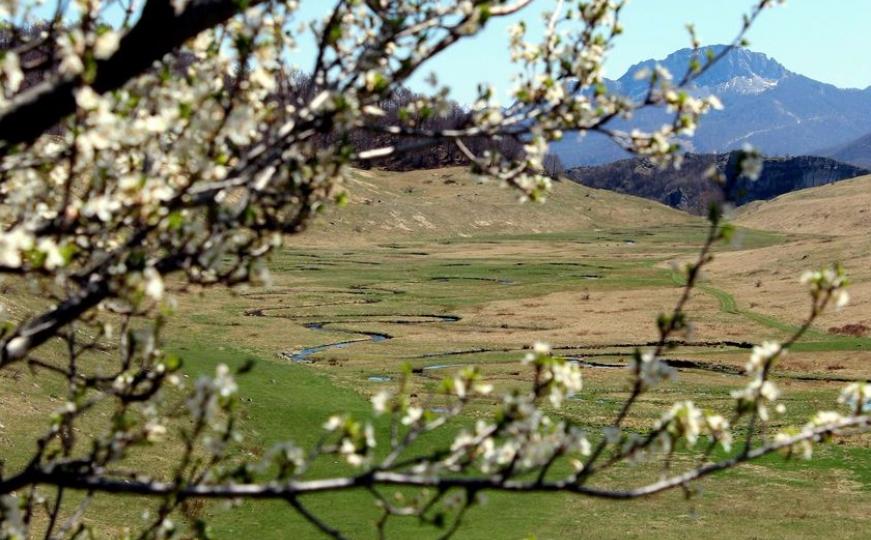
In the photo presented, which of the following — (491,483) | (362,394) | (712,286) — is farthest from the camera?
(712,286)

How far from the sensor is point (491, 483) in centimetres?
391

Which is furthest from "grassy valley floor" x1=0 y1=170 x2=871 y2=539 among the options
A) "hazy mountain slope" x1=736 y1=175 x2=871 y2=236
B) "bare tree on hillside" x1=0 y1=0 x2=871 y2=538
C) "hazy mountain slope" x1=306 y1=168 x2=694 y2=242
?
"hazy mountain slope" x1=736 y1=175 x2=871 y2=236

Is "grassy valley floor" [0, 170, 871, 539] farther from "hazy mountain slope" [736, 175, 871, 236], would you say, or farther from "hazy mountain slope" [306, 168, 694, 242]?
"hazy mountain slope" [736, 175, 871, 236]

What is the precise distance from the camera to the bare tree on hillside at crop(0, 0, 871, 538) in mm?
3881

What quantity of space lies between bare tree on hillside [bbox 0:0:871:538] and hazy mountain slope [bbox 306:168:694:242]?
12032 cm

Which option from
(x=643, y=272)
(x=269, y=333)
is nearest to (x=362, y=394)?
(x=269, y=333)

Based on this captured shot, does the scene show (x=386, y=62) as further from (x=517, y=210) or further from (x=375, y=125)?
(x=517, y=210)

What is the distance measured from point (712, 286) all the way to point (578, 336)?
28070 millimetres

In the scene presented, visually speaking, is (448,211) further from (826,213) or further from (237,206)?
(237,206)

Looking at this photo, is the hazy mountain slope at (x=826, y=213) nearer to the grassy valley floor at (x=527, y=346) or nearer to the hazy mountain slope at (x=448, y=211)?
the grassy valley floor at (x=527, y=346)

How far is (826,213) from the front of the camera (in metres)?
156

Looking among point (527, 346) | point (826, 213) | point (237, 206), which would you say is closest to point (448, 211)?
Result: point (826, 213)

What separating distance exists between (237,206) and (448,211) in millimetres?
155187

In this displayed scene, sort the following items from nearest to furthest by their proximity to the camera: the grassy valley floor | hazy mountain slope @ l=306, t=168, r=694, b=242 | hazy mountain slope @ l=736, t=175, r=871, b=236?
the grassy valley floor
hazy mountain slope @ l=306, t=168, r=694, b=242
hazy mountain slope @ l=736, t=175, r=871, b=236
